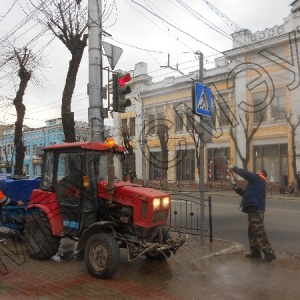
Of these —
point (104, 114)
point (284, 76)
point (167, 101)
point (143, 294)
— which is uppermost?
point (167, 101)

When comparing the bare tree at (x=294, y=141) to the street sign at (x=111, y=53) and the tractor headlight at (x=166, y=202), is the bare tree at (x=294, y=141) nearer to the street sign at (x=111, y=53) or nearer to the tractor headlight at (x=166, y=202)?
the street sign at (x=111, y=53)

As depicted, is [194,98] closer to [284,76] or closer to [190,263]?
[284,76]

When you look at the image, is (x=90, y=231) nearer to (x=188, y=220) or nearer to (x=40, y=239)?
(x=40, y=239)

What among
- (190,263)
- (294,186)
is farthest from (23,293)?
(294,186)

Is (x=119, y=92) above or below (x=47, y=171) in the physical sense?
above

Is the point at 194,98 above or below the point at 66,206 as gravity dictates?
above

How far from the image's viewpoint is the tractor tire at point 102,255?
6.40 m

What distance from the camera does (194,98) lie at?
8281 mm

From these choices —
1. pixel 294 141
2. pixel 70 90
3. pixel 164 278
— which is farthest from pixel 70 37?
pixel 294 141

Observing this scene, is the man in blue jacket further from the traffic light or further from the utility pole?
the utility pole

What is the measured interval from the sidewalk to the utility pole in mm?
2836

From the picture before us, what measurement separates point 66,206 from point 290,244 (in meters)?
5.52

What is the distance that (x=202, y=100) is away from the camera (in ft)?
27.9

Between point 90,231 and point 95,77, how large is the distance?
368 cm
